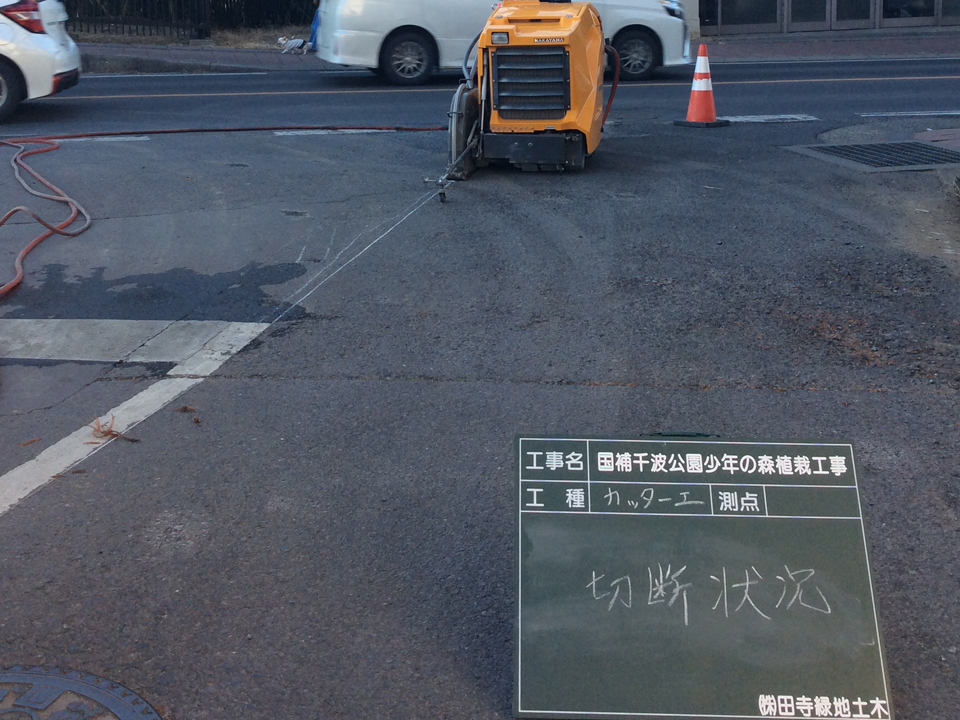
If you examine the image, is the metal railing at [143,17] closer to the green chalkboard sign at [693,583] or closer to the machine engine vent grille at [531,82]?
the machine engine vent grille at [531,82]

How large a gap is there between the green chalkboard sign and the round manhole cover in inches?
44.0

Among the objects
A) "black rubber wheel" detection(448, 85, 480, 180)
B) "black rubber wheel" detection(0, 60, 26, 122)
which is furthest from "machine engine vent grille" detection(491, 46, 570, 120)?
"black rubber wheel" detection(0, 60, 26, 122)

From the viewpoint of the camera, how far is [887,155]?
34.9ft

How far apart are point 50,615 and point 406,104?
1190 centimetres

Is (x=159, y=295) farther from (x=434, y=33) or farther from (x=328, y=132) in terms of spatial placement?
(x=434, y=33)

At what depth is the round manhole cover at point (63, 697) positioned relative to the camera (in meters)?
2.93

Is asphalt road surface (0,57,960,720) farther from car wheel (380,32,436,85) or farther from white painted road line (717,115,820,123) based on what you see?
car wheel (380,32,436,85)

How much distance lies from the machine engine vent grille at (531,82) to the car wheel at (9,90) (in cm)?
682

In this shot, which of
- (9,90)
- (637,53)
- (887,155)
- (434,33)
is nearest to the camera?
(887,155)

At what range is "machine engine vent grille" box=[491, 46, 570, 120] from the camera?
30.9 feet

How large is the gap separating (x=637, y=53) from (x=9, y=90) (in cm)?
933

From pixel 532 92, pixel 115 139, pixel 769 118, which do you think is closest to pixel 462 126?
pixel 532 92

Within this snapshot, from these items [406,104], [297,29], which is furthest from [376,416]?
[297,29]

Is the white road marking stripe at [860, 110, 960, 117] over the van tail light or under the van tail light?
under
